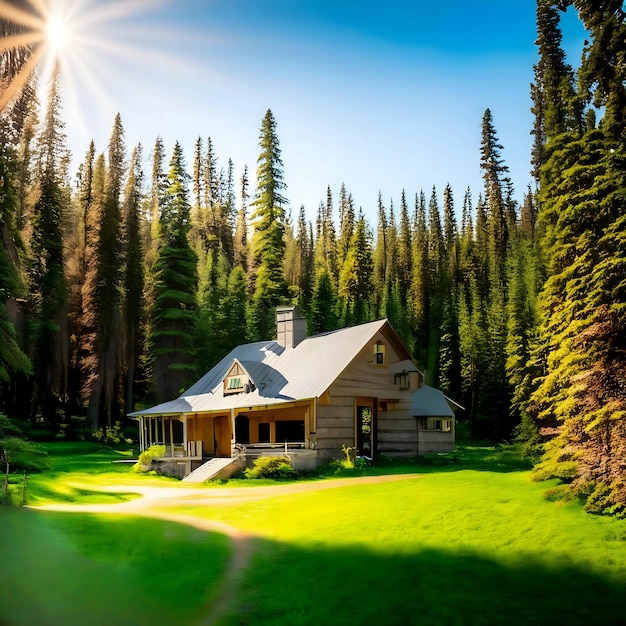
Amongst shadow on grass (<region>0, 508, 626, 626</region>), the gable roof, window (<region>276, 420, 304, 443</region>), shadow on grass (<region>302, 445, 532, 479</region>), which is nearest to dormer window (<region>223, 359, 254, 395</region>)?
the gable roof

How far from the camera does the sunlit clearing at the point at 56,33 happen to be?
17.6 m

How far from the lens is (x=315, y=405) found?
31.0 meters

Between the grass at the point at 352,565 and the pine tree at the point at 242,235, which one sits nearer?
the grass at the point at 352,565

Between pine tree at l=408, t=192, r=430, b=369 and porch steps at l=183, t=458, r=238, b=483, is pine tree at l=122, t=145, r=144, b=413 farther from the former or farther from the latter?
pine tree at l=408, t=192, r=430, b=369

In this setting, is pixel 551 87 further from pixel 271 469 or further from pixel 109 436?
pixel 109 436

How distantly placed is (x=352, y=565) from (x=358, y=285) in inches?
2676

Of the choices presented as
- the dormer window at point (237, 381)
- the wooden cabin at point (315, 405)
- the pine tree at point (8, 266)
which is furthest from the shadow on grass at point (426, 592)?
the dormer window at point (237, 381)

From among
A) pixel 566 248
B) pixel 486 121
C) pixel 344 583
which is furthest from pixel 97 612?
pixel 486 121

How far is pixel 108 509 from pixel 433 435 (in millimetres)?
20652

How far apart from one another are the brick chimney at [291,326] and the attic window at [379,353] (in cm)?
590

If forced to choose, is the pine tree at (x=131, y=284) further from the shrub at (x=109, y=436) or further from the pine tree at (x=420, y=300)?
the pine tree at (x=420, y=300)

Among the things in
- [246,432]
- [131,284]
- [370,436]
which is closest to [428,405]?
[370,436]

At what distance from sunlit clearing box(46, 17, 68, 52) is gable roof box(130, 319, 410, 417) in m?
17.6

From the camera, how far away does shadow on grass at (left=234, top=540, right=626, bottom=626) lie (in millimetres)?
10469
